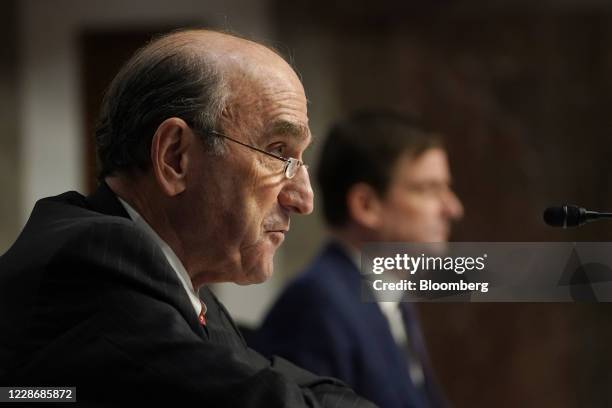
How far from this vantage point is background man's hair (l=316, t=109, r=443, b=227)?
2.61 meters

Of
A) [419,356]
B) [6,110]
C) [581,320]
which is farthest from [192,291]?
[6,110]

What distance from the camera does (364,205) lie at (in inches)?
102

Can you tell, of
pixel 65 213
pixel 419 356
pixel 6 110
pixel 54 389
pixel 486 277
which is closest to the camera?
pixel 54 389

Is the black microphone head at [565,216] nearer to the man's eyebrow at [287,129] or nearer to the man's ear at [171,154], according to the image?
the man's eyebrow at [287,129]

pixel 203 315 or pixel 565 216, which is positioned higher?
pixel 565 216

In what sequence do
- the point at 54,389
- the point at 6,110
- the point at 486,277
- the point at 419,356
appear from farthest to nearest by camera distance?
the point at 6,110 → the point at 419,356 → the point at 486,277 → the point at 54,389

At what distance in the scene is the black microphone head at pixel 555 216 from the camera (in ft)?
4.41

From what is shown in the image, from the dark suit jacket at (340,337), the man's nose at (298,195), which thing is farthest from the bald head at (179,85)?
the dark suit jacket at (340,337)

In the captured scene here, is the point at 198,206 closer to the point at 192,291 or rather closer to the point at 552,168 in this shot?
the point at 192,291

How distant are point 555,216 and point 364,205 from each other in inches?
49.0

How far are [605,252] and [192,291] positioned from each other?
2.03ft

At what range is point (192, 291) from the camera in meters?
1.45

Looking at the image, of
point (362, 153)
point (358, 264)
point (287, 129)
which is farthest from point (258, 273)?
point (362, 153)

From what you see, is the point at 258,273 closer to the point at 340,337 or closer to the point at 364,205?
the point at 340,337
